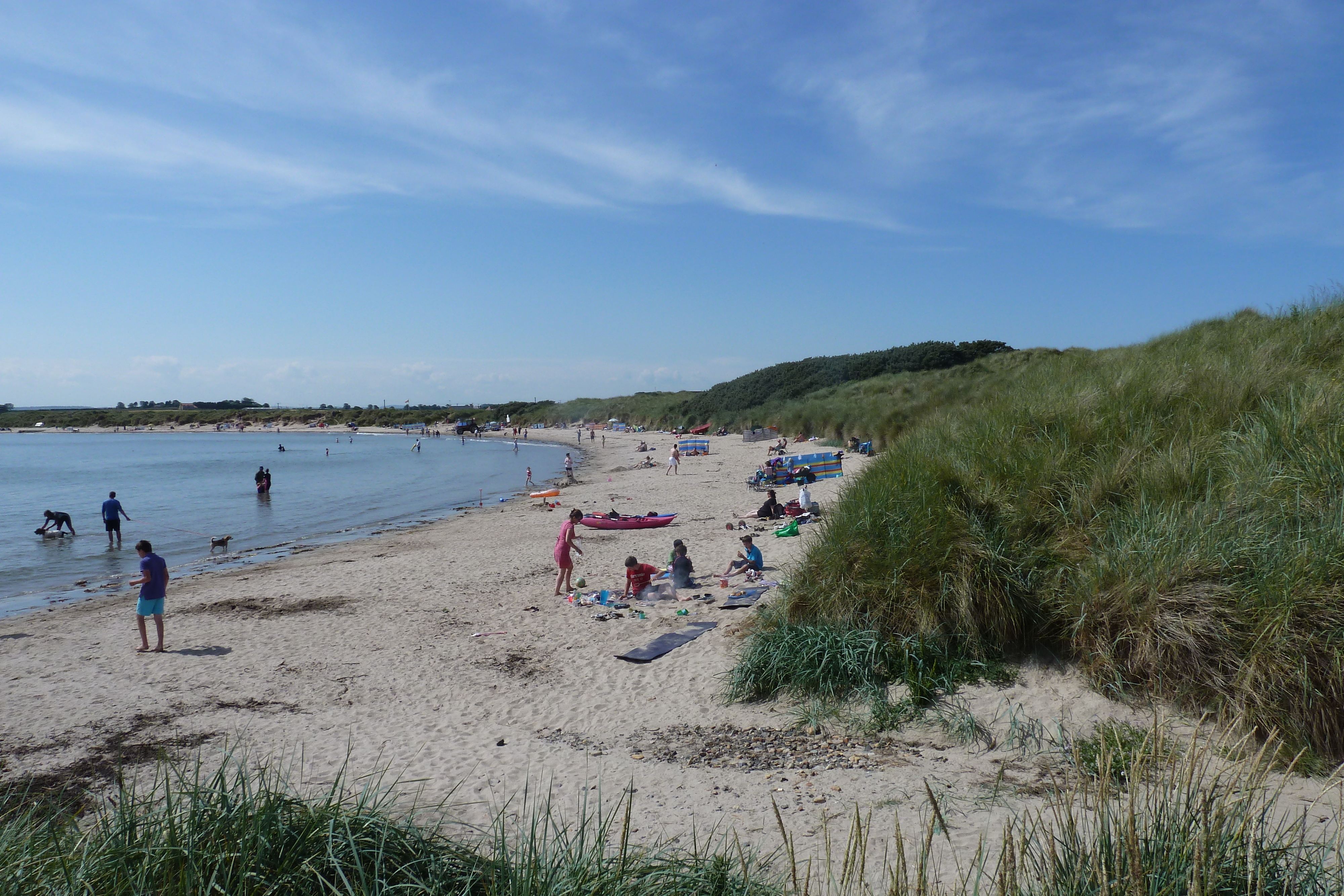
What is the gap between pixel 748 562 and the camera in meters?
11.9

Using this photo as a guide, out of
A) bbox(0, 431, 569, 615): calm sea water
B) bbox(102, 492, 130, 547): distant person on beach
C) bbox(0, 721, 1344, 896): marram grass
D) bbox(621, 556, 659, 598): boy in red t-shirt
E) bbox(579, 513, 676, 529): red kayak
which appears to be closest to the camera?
bbox(0, 721, 1344, 896): marram grass

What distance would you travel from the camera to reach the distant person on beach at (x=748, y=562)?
11805 millimetres

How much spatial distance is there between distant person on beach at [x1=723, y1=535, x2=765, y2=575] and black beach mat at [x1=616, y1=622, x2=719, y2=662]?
2410mm

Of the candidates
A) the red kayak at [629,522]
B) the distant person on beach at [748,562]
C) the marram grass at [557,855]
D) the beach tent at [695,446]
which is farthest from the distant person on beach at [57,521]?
the beach tent at [695,446]

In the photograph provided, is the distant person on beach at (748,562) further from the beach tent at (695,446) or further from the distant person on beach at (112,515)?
the beach tent at (695,446)

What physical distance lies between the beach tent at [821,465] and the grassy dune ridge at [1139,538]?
48.5ft

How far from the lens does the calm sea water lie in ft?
60.1

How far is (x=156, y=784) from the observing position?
281 cm

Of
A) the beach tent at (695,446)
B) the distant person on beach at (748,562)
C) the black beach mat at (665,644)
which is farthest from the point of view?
the beach tent at (695,446)

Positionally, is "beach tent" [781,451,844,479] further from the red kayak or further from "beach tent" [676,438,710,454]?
"beach tent" [676,438,710,454]

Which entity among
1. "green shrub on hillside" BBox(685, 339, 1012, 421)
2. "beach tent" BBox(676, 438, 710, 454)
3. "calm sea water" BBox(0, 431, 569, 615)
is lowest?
"calm sea water" BBox(0, 431, 569, 615)

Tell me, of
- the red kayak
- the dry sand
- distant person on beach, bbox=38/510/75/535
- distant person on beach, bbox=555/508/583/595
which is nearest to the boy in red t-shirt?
the dry sand

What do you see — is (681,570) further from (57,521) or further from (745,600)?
(57,521)

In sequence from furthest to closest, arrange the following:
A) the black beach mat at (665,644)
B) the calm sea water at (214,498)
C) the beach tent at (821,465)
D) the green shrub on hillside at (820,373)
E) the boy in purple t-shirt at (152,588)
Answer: the green shrub on hillside at (820,373), the beach tent at (821,465), the calm sea water at (214,498), the boy in purple t-shirt at (152,588), the black beach mat at (665,644)
